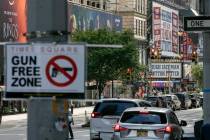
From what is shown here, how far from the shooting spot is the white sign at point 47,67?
5512mm

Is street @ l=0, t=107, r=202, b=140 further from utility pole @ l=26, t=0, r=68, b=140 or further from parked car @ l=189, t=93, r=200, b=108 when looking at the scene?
parked car @ l=189, t=93, r=200, b=108

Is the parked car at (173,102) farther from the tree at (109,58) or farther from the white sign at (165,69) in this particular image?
the white sign at (165,69)

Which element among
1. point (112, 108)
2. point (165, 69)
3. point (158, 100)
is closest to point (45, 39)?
point (112, 108)

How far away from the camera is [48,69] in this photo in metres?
5.54

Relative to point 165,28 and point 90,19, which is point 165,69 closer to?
point 90,19

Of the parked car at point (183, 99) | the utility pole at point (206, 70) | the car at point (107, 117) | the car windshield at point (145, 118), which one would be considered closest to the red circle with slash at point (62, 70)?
the utility pole at point (206, 70)

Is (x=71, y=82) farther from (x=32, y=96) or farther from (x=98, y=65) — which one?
(x=98, y=65)

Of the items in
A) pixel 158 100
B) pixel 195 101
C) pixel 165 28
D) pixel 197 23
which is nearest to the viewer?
pixel 197 23

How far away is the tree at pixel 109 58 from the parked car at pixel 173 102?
4062mm

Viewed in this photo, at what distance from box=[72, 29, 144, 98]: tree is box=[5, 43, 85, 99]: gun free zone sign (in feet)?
159

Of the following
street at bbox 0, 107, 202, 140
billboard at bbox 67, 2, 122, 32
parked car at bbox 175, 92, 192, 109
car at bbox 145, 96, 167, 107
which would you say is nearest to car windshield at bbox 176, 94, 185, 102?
parked car at bbox 175, 92, 192, 109

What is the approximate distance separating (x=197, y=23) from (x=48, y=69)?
7.12 metres

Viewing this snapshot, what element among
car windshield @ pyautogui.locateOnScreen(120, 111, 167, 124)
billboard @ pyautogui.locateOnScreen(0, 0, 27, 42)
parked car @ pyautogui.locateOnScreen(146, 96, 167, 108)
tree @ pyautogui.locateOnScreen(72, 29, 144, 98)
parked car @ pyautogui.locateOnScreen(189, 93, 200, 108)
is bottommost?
parked car @ pyautogui.locateOnScreen(189, 93, 200, 108)

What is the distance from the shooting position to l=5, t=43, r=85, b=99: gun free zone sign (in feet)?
18.1
